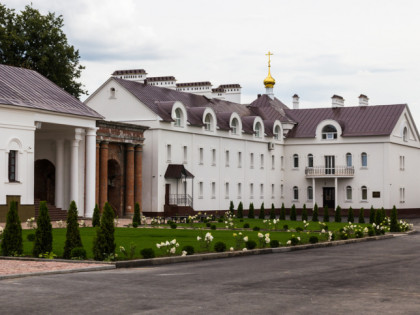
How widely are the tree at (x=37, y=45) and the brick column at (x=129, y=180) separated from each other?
11080mm

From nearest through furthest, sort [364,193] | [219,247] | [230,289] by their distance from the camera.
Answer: [230,289]
[219,247]
[364,193]

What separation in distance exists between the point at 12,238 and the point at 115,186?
31.8m

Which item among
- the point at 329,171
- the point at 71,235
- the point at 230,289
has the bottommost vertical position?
the point at 230,289

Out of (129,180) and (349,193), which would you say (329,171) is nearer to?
(349,193)

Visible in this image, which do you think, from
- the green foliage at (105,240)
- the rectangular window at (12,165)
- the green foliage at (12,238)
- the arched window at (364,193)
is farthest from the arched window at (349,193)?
Answer: the green foliage at (105,240)

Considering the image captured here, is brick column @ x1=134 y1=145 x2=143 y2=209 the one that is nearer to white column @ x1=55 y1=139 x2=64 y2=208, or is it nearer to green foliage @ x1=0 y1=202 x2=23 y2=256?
white column @ x1=55 y1=139 x2=64 y2=208

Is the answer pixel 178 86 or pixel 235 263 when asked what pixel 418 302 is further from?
pixel 178 86

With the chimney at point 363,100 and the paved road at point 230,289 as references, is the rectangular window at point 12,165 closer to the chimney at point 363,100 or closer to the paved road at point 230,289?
the paved road at point 230,289

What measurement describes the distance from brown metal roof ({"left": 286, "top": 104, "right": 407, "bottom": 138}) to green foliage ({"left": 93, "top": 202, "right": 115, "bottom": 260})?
5387cm

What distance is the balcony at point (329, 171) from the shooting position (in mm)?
72875

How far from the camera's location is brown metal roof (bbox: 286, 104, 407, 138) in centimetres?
7256

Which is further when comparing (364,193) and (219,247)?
(364,193)

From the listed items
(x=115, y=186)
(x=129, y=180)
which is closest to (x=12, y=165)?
(x=115, y=186)

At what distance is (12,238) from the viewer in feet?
71.0
